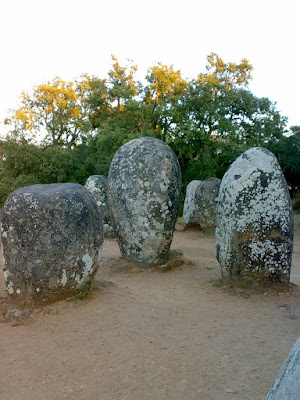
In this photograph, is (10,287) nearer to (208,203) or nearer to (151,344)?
(151,344)

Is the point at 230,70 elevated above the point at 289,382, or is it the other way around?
the point at 230,70

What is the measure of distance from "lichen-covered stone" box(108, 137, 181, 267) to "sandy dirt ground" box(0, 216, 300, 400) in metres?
1.11

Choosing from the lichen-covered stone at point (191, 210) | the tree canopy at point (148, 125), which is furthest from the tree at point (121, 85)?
the lichen-covered stone at point (191, 210)

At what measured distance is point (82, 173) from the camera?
64.9 ft

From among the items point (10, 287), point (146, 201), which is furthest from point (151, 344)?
point (146, 201)

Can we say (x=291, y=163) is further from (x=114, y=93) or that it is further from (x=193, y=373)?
(x=193, y=373)

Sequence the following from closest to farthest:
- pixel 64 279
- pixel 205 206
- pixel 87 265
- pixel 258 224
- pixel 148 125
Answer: pixel 64 279 < pixel 87 265 < pixel 258 224 < pixel 205 206 < pixel 148 125

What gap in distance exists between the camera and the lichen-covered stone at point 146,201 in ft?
22.9

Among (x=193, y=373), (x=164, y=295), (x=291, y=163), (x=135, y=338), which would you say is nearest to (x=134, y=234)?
(x=164, y=295)

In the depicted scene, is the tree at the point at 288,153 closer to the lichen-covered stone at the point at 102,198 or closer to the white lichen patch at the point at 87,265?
the lichen-covered stone at the point at 102,198

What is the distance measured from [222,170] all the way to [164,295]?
43.4 feet

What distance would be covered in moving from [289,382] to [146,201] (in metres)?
5.78

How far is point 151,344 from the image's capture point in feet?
13.1

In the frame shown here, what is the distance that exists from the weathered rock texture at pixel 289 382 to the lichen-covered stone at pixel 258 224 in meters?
4.08
